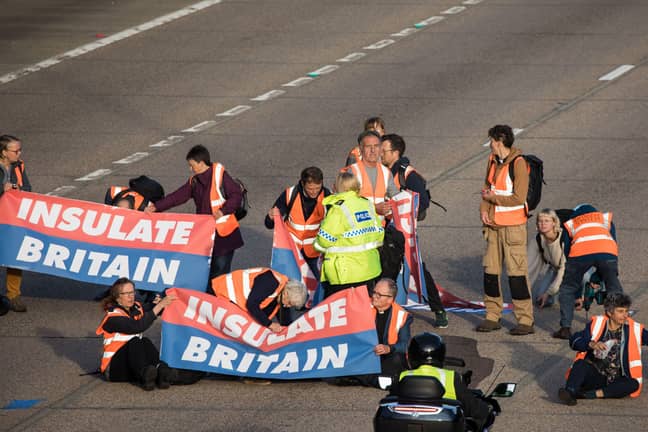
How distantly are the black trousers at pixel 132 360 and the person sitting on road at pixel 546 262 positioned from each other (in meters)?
4.22

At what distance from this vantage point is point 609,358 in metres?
11.4

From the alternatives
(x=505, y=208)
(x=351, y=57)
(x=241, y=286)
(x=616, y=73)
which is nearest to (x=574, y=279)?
(x=505, y=208)

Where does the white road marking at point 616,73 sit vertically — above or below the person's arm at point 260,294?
above

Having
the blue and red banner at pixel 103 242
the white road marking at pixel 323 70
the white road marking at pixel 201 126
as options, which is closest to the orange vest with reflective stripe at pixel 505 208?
the blue and red banner at pixel 103 242

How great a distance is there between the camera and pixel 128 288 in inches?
476

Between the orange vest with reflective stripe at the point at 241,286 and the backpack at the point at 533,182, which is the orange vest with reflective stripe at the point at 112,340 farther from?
the backpack at the point at 533,182

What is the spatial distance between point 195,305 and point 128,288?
2.12 ft

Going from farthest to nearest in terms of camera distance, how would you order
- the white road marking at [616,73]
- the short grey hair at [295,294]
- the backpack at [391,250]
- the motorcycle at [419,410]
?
the white road marking at [616,73] < the backpack at [391,250] < the short grey hair at [295,294] < the motorcycle at [419,410]

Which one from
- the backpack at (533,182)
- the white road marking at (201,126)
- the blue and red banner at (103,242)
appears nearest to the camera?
the backpack at (533,182)

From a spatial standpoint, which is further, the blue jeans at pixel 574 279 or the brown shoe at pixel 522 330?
the brown shoe at pixel 522 330

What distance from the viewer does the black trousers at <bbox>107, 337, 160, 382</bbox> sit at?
11977 millimetres

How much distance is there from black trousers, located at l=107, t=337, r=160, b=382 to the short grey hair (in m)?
1.33

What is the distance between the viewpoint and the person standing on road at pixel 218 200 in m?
14.0

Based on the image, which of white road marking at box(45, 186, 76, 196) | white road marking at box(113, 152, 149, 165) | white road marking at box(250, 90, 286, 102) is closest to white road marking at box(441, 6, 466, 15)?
white road marking at box(250, 90, 286, 102)
